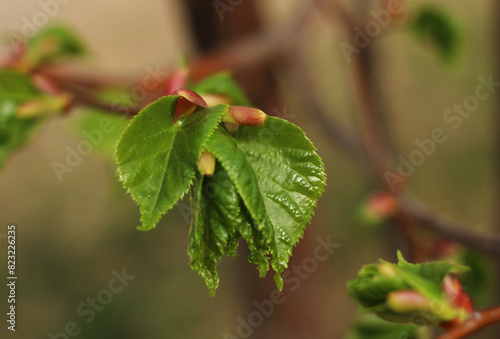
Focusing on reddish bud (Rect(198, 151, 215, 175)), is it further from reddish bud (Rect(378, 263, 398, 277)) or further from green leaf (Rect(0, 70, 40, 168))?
green leaf (Rect(0, 70, 40, 168))

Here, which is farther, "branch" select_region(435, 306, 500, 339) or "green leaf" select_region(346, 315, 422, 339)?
"green leaf" select_region(346, 315, 422, 339)

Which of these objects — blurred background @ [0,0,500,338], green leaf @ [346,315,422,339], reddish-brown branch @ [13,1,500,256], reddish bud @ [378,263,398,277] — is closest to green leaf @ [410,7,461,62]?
reddish-brown branch @ [13,1,500,256]

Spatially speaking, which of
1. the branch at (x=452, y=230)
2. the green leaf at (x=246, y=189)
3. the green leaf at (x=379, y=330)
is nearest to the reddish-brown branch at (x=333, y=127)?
the branch at (x=452, y=230)

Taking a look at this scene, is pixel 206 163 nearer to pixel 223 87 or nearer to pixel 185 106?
pixel 185 106

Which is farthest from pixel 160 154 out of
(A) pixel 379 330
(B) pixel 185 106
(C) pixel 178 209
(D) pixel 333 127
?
(C) pixel 178 209

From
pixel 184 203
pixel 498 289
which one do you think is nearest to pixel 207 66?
pixel 184 203

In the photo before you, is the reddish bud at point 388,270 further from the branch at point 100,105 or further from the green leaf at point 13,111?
the green leaf at point 13,111
